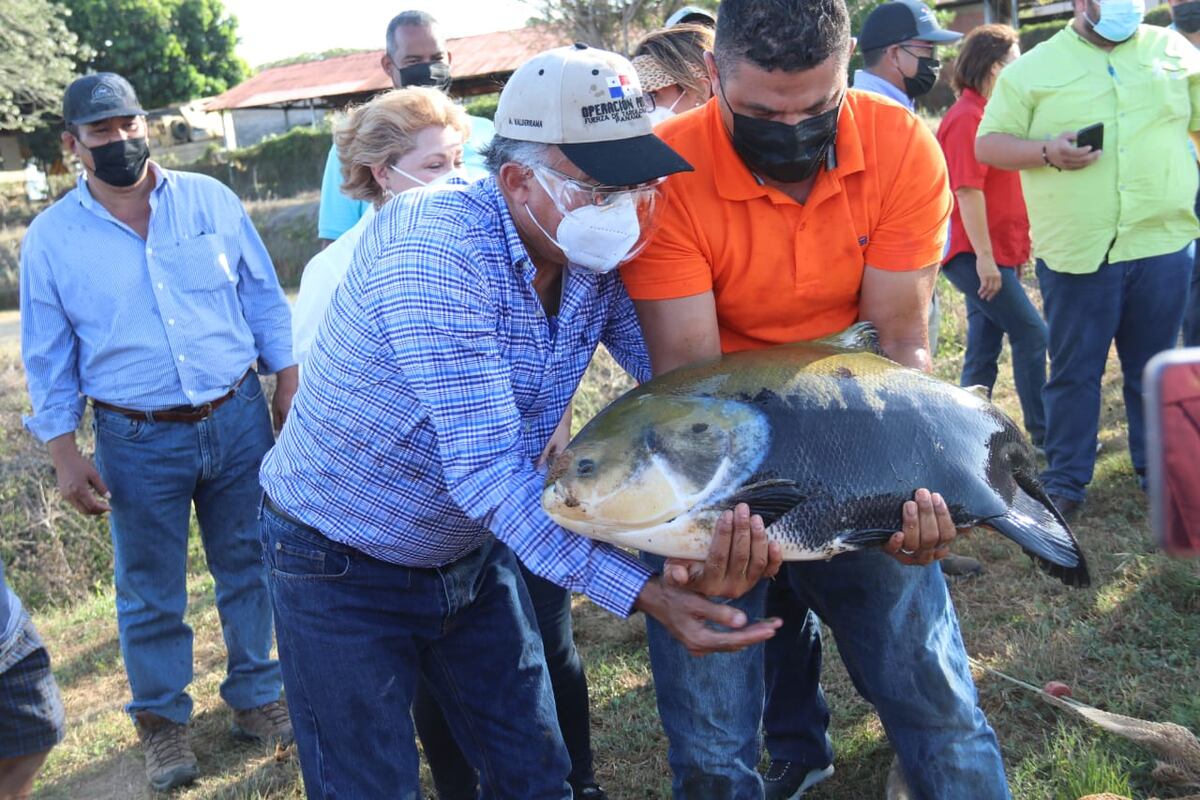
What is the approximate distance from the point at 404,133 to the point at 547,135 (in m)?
1.79

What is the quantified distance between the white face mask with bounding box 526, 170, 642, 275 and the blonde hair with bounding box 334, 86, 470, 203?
1730mm

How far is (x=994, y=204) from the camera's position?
608 centimetres

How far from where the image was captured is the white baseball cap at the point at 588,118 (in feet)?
7.62

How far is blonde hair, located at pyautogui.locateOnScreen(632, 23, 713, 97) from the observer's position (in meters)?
4.57

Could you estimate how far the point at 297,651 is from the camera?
2637 mm

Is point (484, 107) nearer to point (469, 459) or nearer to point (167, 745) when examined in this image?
point (167, 745)

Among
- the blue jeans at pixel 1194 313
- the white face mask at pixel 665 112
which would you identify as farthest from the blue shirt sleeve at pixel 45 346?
the blue jeans at pixel 1194 313

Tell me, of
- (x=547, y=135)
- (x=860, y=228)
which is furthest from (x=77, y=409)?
(x=860, y=228)

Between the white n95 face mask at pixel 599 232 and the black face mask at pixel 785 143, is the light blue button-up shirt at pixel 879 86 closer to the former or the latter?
the black face mask at pixel 785 143

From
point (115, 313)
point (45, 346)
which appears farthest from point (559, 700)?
point (45, 346)

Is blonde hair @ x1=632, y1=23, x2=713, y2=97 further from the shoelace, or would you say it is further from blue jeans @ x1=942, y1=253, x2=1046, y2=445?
the shoelace

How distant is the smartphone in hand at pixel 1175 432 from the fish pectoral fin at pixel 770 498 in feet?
3.75

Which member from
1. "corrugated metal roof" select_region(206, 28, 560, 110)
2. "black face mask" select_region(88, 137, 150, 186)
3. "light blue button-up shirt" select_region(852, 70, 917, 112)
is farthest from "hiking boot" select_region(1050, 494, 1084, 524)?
"corrugated metal roof" select_region(206, 28, 560, 110)

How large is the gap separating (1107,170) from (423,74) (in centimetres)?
317
